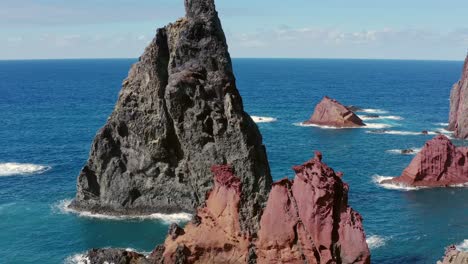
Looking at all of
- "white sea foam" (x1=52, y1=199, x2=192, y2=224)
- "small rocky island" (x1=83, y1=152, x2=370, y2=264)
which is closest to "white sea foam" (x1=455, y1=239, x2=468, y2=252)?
"small rocky island" (x1=83, y1=152, x2=370, y2=264)

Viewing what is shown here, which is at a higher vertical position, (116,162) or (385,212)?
(116,162)

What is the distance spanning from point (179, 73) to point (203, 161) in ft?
32.4

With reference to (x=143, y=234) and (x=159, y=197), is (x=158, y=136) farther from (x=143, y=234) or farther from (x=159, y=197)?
(x=143, y=234)

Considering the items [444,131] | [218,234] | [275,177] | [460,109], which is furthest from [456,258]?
[444,131]

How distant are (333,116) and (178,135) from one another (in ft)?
326

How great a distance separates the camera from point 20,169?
106 meters

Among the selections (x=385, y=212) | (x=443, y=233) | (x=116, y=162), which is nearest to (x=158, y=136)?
(x=116, y=162)

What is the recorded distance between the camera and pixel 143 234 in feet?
234

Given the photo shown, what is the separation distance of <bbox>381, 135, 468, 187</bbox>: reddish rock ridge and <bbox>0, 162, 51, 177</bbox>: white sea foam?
6167 centimetres

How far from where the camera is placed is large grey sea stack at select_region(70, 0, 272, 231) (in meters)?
59.0

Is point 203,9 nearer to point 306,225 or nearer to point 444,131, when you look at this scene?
point 306,225

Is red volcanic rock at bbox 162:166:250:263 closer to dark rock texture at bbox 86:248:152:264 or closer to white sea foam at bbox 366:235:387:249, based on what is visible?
dark rock texture at bbox 86:248:152:264

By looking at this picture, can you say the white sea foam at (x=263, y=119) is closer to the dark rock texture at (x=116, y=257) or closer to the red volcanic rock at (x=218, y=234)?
the dark rock texture at (x=116, y=257)

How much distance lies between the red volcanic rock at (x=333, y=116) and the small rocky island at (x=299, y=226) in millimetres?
111600
